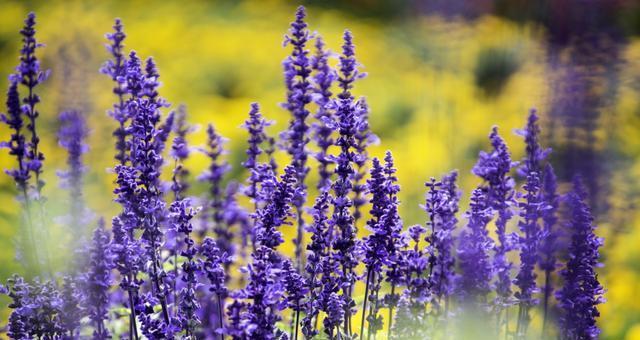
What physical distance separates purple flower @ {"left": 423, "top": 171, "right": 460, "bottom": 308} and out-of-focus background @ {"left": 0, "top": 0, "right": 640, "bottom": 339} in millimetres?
432

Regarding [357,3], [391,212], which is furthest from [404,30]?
[391,212]

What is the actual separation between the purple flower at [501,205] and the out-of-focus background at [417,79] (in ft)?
0.68

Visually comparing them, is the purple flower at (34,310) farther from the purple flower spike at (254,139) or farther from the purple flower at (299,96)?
the purple flower at (299,96)

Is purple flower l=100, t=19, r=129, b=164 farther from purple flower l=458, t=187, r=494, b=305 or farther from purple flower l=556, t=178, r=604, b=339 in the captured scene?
purple flower l=556, t=178, r=604, b=339

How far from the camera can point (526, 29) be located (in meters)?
7.21

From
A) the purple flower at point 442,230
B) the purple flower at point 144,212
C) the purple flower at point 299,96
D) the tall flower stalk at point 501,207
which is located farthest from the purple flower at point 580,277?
the purple flower at point 144,212

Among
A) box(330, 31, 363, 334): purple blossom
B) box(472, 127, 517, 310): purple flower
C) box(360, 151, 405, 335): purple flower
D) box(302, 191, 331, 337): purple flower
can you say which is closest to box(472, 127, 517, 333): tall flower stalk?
box(472, 127, 517, 310): purple flower

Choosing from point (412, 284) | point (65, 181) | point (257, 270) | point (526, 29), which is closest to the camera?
point (257, 270)

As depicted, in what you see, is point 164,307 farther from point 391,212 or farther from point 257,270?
point 391,212

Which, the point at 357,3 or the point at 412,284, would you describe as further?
the point at 357,3

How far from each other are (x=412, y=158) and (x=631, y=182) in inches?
77.2

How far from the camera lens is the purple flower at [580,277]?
2.70 m

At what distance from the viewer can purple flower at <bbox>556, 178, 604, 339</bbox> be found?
270 centimetres

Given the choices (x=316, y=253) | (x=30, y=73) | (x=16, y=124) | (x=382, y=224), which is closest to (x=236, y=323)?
(x=316, y=253)
